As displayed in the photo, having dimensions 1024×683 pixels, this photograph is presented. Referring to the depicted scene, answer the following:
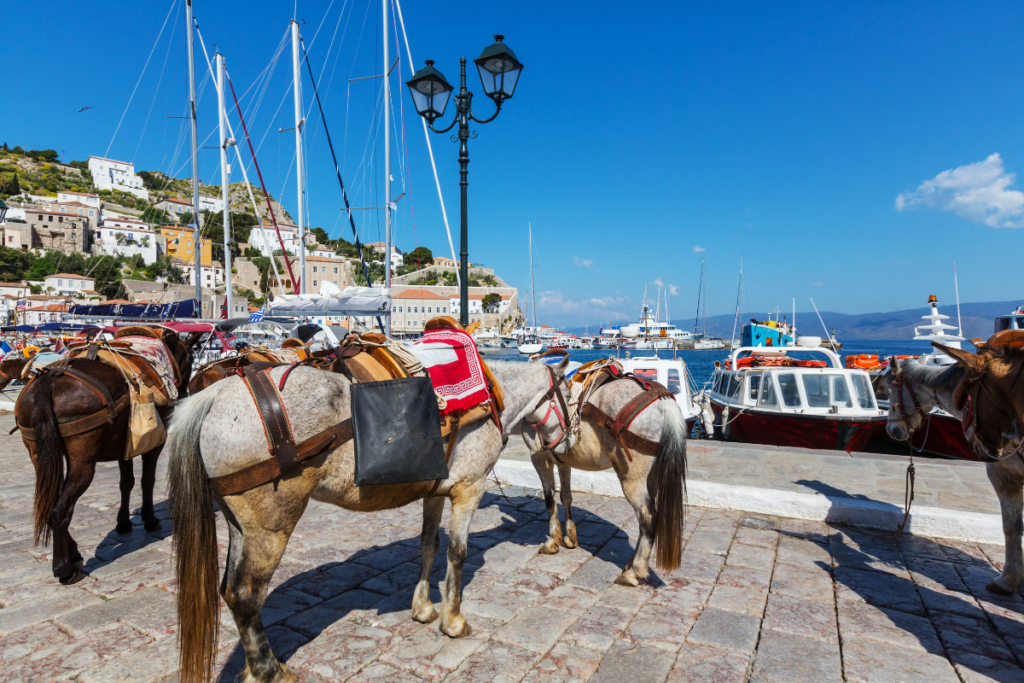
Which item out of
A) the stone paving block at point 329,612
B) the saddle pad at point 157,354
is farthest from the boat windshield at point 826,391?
the saddle pad at point 157,354

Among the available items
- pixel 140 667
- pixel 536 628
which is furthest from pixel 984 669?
pixel 140 667

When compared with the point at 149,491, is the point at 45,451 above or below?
above

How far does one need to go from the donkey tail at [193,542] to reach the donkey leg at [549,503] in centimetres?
247

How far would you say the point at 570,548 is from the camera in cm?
428

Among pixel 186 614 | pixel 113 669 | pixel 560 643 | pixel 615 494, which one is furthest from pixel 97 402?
pixel 615 494

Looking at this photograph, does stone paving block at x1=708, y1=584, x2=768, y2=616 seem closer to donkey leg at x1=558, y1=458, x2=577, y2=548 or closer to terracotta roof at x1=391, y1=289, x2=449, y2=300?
donkey leg at x1=558, y1=458, x2=577, y2=548

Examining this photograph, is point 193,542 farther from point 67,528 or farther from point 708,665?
point 708,665

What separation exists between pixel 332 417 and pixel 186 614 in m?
1.05

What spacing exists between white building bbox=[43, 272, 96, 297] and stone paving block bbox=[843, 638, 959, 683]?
304 feet

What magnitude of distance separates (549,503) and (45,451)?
3709mm

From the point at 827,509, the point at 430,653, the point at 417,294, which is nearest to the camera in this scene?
the point at 430,653

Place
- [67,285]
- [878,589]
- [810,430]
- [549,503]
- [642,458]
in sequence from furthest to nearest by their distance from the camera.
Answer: [67,285] < [810,430] < [549,503] < [642,458] < [878,589]

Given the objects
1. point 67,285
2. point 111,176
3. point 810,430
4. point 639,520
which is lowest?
point 810,430

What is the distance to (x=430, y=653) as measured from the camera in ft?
9.07
